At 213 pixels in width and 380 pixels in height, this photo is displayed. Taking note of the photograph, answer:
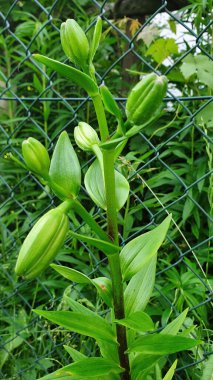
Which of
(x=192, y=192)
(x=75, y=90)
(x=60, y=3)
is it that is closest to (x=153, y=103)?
(x=192, y=192)

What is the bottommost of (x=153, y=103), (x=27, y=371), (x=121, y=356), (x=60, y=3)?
(x=27, y=371)

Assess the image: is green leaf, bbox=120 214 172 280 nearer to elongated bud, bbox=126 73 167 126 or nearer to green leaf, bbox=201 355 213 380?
elongated bud, bbox=126 73 167 126

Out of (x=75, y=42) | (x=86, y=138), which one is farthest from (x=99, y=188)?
(x=75, y=42)

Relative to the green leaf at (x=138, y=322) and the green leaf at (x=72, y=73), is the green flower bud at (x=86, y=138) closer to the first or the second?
the green leaf at (x=72, y=73)

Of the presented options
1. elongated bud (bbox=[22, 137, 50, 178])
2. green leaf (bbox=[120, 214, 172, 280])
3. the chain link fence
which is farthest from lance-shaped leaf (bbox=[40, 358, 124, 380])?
the chain link fence

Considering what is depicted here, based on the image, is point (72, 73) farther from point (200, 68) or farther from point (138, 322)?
point (200, 68)

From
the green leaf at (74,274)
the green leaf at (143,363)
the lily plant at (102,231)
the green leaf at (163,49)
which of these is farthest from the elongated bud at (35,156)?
the green leaf at (163,49)

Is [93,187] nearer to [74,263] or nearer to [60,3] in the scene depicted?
[74,263]
